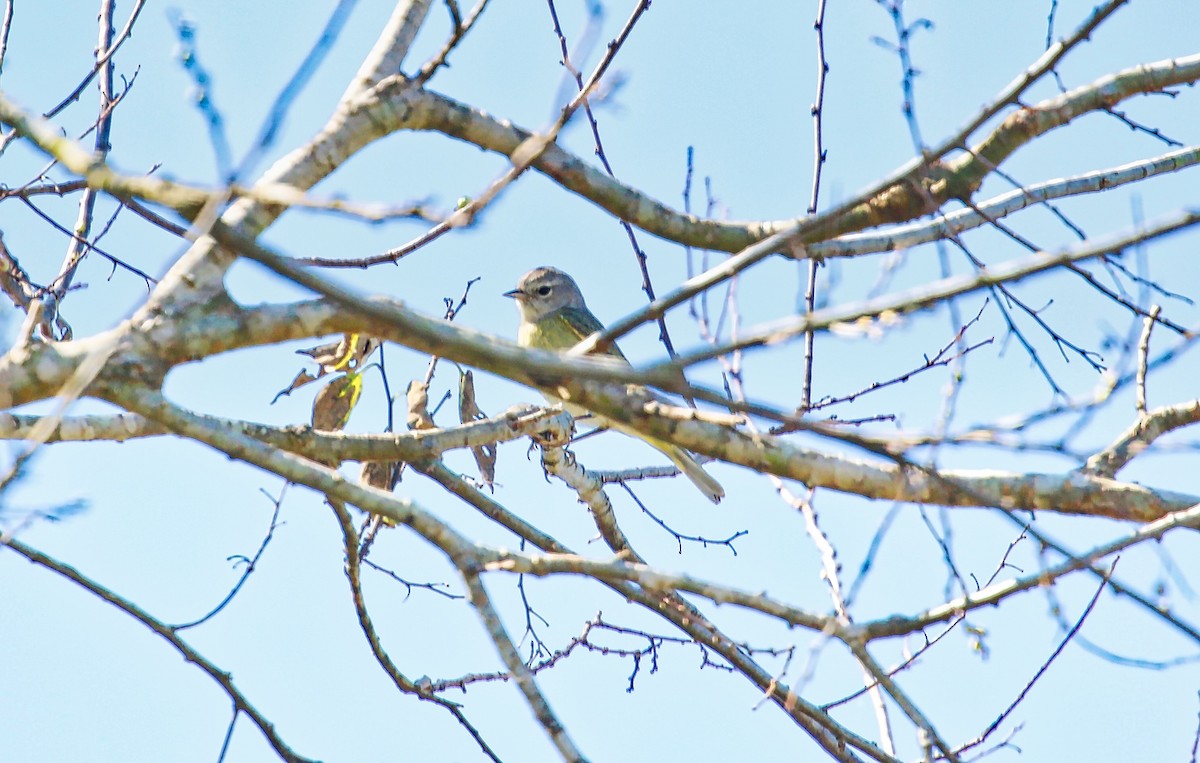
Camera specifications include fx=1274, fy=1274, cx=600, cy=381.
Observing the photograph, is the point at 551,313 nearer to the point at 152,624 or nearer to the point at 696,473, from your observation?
the point at 696,473

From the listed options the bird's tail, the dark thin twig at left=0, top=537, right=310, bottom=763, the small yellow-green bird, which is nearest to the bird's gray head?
the small yellow-green bird

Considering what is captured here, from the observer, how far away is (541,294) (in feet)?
32.8

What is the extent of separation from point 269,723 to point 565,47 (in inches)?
119

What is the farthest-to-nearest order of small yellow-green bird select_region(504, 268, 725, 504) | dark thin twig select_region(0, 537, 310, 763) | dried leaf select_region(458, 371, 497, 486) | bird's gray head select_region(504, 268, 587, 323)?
1. bird's gray head select_region(504, 268, 587, 323)
2. small yellow-green bird select_region(504, 268, 725, 504)
3. dried leaf select_region(458, 371, 497, 486)
4. dark thin twig select_region(0, 537, 310, 763)

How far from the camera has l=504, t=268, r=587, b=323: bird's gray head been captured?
9.91 metres

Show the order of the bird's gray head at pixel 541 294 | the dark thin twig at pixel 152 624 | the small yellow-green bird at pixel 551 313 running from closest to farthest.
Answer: the dark thin twig at pixel 152 624, the small yellow-green bird at pixel 551 313, the bird's gray head at pixel 541 294

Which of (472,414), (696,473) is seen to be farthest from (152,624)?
(696,473)

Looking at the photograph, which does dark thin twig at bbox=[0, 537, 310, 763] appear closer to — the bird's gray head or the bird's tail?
the bird's tail

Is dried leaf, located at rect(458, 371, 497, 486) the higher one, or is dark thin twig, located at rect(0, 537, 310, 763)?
dried leaf, located at rect(458, 371, 497, 486)

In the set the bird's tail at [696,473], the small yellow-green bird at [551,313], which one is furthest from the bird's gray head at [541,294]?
the bird's tail at [696,473]

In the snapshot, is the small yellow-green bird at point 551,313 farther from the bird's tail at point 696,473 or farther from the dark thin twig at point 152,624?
the dark thin twig at point 152,624

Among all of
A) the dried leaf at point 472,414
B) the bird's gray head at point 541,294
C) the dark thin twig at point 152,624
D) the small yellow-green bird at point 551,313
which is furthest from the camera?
the bird's gray head at point 541,294

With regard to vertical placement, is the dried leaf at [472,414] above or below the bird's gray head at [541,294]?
below

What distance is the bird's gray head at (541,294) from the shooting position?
991 cm
